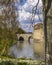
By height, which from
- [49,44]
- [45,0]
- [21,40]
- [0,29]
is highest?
[45,0]

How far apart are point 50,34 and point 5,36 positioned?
12.2m

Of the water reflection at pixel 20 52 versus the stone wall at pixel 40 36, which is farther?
the water reflection at pixel 20 52

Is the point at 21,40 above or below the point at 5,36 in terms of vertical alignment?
below

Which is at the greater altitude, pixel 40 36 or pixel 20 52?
pixel 40 36

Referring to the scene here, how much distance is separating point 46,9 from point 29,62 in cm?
444

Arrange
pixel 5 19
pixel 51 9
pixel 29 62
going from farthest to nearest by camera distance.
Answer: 1. pixel 5 19
2. pixel 29 62
3. pixel 51 9

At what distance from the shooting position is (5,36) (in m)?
14.8

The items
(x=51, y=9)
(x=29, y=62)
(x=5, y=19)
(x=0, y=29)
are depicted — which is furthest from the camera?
(x=0, y=29)

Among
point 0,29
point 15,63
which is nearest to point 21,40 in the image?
point 0,29

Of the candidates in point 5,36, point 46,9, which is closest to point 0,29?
point 5,36

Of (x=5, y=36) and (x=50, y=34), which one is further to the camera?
(x=5, y=36)

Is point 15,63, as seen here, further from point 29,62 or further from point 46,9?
point 46,9

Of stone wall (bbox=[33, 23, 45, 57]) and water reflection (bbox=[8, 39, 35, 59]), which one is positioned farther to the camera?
water reflection (bbox=[8, 39, 35, 59])

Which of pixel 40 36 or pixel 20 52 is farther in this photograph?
pixel 20 52
